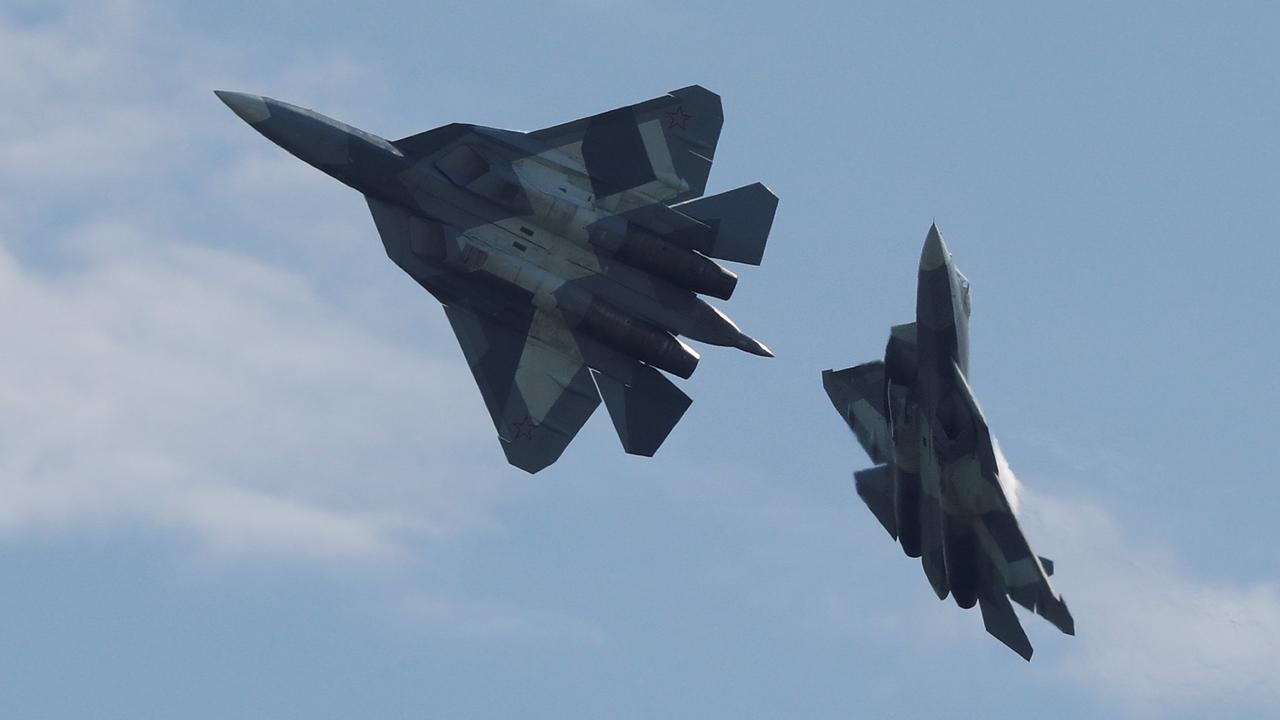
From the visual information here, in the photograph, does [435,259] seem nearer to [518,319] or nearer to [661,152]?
[518,319]

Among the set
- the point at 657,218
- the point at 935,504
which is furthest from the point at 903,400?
the point at 657,218

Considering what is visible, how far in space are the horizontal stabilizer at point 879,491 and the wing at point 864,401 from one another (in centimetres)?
37

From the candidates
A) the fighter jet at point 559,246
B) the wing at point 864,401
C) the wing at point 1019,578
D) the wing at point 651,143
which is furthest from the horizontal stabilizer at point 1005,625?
the wing at point 651,143

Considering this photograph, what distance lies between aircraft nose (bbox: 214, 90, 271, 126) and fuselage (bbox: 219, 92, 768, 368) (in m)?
0.02

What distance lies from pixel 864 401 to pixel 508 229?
419 inches

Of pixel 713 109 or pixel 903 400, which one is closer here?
pixel 903 400

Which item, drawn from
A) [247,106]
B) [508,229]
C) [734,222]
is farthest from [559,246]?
[247,106]

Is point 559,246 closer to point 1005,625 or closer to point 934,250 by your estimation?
point 934,250

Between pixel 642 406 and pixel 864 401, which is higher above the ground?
pixel 864 401

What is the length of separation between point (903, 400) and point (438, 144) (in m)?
13.2

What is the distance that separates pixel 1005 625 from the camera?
54562 mm

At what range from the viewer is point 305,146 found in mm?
53156

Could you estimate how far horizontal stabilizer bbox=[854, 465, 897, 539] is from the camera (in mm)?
55031

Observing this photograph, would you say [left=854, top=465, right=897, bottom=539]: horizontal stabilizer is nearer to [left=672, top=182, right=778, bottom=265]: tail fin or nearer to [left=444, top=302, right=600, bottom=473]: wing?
[left=672, top=182, right=778, bottom=265]: tail fin
